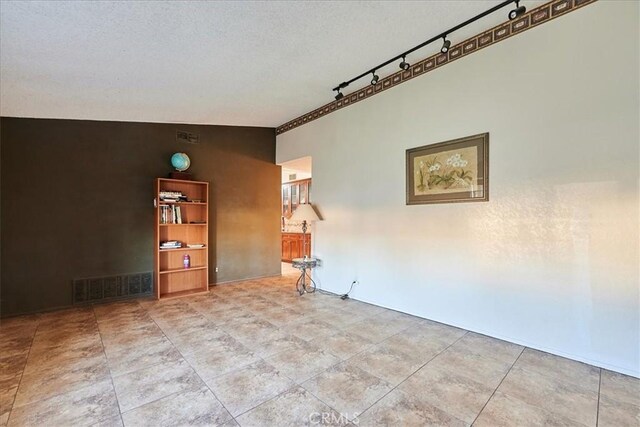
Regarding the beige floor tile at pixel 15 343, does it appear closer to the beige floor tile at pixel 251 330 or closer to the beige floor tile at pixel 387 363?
the beige floor tile at pixel 251 330

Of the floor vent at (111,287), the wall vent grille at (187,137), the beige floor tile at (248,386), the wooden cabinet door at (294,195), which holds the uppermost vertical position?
the wall vent grille at (187,137)

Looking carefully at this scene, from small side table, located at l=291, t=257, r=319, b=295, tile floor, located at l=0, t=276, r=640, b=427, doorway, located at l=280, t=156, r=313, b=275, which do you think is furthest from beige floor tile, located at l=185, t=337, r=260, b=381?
doorway, located at l=280, t=156, r=313, b=275

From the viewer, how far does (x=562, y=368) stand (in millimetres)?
2303

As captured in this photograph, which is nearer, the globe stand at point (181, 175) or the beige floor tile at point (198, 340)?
the beige floor tile at point (198, 340)

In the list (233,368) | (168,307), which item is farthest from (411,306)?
(168,307)

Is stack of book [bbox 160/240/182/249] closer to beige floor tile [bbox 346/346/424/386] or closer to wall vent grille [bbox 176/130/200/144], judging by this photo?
wall vent grille [bbox 176/130/200/144]

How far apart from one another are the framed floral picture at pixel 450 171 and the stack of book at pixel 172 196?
356 centimetres

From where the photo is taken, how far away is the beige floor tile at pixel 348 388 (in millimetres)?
1836

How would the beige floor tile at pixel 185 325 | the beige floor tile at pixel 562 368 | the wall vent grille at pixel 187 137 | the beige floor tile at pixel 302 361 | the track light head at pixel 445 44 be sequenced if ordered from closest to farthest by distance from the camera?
the beige floor tile at pixel 562 368
the beige floor tile at pixel 302 361
the track light head at pixel 445 44
the beige floor tile at pixel 185 325
the wall vent grille at pixel 187 137

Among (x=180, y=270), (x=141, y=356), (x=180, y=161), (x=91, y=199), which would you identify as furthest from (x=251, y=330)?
(x=91, y=199)

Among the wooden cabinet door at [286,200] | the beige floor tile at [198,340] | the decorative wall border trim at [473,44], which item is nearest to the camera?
the decorative wall border trim at [473,44]

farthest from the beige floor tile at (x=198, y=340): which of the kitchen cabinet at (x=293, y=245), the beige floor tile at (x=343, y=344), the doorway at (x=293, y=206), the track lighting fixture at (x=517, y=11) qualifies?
the kitchen cabinet at (x=293, y=245)

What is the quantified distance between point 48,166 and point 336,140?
406cm

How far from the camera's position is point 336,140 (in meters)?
4.63
